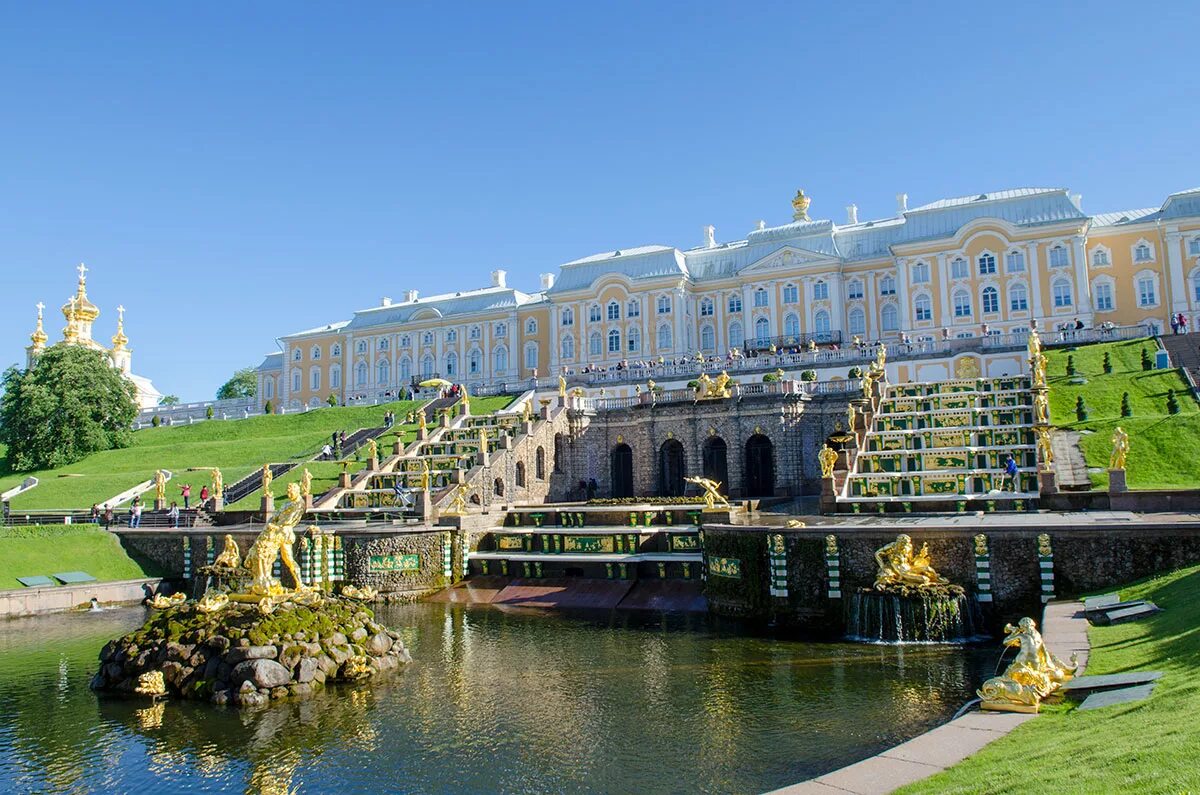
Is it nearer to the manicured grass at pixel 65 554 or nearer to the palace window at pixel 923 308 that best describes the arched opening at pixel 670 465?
the manicured grass at pixel 65 554

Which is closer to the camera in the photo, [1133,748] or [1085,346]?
[1133,748]

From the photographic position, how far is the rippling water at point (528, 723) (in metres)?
12.8

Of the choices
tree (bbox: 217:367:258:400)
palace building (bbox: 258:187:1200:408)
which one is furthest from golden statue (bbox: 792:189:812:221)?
tree (bbox: 217:367:258:400)

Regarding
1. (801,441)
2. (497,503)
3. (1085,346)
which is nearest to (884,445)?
(801,441)

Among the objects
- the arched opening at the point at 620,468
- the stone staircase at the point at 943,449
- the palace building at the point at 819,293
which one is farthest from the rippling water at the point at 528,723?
the palace building at the point at 819,293

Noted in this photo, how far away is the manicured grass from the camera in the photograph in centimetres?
3269

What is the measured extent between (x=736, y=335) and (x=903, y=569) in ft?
167

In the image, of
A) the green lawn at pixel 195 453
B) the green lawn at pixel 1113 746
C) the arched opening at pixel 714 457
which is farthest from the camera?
the green lawn at pixel 195 453

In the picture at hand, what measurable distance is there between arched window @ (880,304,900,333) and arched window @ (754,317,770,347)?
8369 mm

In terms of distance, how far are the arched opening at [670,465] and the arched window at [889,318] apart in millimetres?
27478

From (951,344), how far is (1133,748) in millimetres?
46217

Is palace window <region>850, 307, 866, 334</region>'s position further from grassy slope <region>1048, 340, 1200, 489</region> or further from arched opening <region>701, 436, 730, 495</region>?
arched opening <region>701, 436, 730, 495</region>

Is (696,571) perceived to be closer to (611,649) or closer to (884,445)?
(611,649)

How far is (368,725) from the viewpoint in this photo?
15.3 metres
